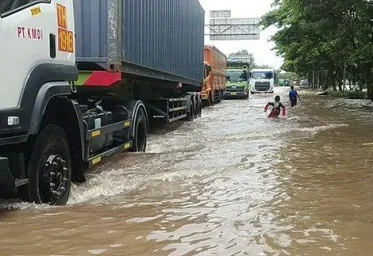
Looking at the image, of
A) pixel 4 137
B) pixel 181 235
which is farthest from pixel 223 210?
pixel 4 137

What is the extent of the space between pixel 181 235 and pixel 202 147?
612cm

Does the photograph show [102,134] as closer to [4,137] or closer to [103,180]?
[103,180]

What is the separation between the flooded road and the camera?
3.88m

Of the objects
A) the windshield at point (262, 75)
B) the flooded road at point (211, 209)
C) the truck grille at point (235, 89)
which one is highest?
the windshield at point (262, 75)

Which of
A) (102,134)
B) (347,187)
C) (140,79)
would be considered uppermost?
(140,79)

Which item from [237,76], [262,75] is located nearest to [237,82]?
[237,76]

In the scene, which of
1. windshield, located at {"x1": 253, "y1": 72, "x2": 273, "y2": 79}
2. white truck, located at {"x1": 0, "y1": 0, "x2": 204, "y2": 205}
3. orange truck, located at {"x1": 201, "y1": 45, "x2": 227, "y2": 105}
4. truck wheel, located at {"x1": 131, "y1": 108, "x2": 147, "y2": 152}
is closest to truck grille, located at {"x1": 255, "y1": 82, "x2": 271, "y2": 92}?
windshield, located at {"x1": 253, "y1": 72, "x2": 273, "y2": 79}

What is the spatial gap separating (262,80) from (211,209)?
145 feet

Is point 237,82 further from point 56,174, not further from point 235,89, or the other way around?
point 56,174

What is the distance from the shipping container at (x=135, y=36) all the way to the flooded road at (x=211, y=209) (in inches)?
65.3

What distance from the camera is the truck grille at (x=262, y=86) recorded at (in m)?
48.6

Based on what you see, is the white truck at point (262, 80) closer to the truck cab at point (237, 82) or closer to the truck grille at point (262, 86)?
the truck grille at point (262, 86)

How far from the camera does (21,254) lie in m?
3.69

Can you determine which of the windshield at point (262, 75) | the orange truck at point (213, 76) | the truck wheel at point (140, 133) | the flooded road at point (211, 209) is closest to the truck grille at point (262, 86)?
the windshield at point (262, 75)
